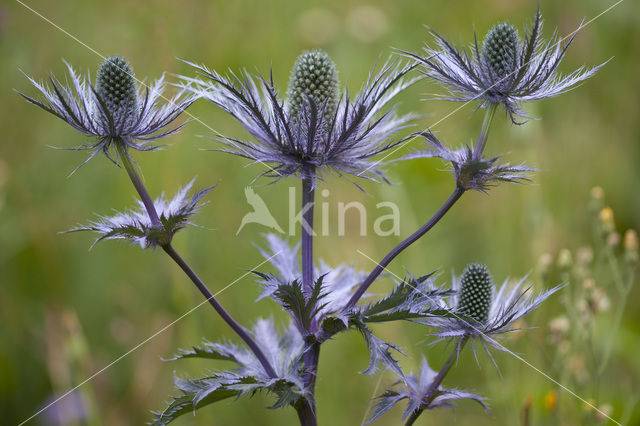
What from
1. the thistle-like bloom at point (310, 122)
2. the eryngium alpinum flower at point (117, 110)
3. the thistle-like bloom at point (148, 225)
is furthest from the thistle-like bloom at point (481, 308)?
the eryngium alpinum flower at point (117, 110)

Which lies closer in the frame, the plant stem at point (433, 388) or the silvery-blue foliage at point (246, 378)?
the silvery-blue foliage at point (246, 378)

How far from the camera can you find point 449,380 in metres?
2.96

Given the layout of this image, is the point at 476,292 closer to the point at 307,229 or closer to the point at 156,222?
the point at 307,229

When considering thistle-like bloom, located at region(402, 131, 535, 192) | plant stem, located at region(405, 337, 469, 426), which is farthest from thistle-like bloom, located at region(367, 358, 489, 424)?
thistle-like bloom, located at region(402, 131, 535, 192)

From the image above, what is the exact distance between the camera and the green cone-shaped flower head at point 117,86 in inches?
54.3

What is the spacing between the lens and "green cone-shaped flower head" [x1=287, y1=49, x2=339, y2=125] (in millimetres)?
1438

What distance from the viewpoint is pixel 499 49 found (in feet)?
4.48

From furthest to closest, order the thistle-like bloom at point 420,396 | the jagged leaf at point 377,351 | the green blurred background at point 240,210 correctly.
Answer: the green blurred background at point 240,210 → the thistle-like bloom at point 420,396 → the jagged leaf at point 377,351

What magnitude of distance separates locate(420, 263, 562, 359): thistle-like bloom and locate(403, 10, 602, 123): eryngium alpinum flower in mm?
402

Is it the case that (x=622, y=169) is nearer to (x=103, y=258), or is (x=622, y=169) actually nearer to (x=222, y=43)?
(x=222, y=43)

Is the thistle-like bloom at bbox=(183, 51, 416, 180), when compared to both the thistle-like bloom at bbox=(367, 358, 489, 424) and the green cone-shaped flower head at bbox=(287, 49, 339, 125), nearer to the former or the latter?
the green cone-shaped flower head at bbox=(287, 49, 339, 125)

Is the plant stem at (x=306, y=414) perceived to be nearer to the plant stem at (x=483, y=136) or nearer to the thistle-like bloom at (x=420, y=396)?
the thistle-like bloom at (x=420, y=396)

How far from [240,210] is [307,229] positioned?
6.65 ft

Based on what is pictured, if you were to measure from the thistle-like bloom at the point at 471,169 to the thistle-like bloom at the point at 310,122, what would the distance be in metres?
0.08
